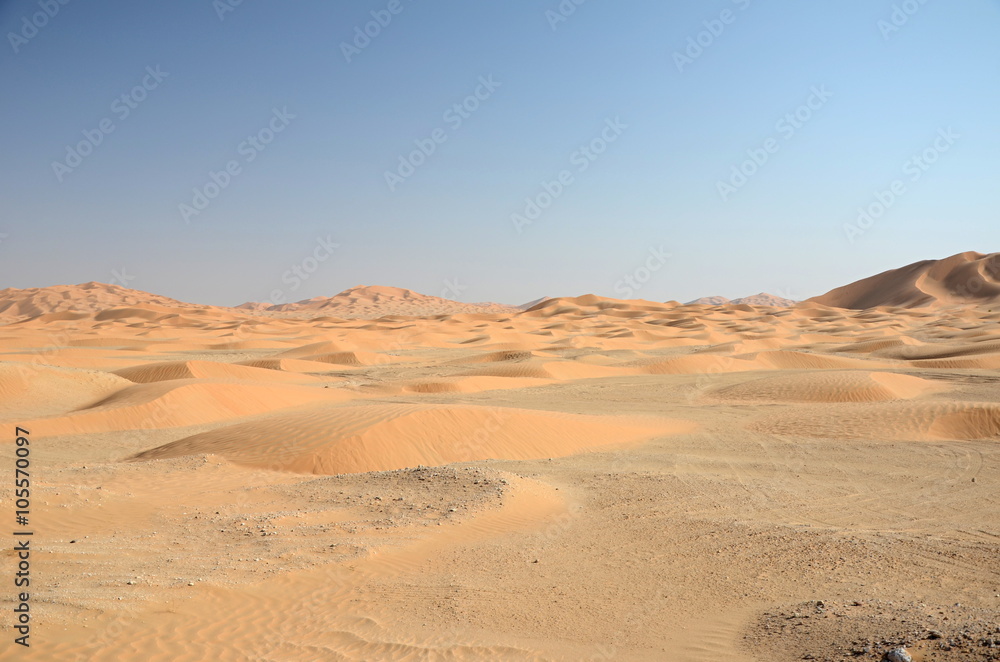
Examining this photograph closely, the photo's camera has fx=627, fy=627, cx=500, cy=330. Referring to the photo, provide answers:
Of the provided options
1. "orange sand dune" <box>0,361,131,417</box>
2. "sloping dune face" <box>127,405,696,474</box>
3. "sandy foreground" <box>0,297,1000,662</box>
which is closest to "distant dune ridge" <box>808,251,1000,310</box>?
"sandy foreground" <box>0,297,1000,662</box>

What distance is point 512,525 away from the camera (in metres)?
8.46

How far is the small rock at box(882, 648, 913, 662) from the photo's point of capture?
4.18 metres

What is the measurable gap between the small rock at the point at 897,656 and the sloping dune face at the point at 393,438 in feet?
33.5

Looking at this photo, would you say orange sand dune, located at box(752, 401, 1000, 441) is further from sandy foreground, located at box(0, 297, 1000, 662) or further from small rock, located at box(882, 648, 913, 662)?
small rock, located at box(882, 648, 913, 662)

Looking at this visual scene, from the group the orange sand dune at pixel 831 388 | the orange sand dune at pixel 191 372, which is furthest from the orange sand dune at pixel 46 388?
the orange sand dune at pixel 831 388

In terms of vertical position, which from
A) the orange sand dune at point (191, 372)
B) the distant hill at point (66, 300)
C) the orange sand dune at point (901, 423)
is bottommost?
the orange sand dune at point (901, 423)

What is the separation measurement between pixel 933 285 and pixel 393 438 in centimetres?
10498

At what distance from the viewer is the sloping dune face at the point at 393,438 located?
43.2 ft

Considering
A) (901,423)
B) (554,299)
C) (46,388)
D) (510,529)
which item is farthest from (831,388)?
(554,299)

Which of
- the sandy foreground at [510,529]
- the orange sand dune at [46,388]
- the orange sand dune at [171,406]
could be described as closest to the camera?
the sandy foreground at [510,529]

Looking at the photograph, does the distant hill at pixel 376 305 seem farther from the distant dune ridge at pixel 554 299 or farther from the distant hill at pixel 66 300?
the distant hill at pixel 66 300

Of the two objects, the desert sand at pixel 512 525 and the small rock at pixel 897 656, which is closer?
the small rock at pixel 897 656

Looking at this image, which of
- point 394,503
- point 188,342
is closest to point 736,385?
point 394,503

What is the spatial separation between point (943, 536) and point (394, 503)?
7185 mm
